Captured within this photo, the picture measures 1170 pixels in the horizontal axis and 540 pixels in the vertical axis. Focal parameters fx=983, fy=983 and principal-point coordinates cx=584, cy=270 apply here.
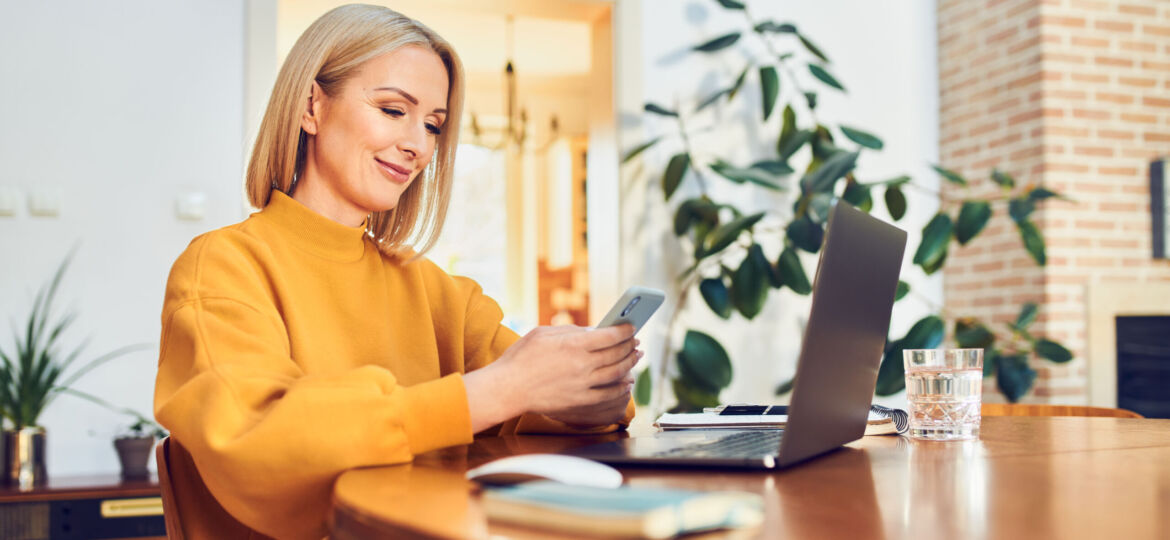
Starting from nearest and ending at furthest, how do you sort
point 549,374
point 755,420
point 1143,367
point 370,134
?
point 549,374 < point 755,420 < point 370,134 < point 1143,367

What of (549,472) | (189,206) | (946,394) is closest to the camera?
(549,472)

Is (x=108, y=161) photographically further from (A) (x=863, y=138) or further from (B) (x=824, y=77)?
(A) (x=863, y=138)

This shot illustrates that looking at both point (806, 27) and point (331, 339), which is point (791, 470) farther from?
point (806, 27)

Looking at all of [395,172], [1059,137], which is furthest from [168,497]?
[1059,137]

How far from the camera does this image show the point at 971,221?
11.7 feet

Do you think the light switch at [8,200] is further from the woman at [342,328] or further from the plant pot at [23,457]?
the woman at [342,328]

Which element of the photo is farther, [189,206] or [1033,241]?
[1033,241]

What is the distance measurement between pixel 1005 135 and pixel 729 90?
4.46 ft

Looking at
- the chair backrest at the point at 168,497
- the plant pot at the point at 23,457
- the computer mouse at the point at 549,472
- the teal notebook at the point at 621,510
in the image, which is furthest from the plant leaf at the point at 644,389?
the teal notebook at the point at 621,510

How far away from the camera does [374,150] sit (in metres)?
1.55

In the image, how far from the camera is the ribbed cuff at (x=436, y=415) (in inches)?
40.5

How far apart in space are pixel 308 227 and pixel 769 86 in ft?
8.61

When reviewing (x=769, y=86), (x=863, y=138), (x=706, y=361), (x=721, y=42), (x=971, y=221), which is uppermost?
(x=721, y=42)

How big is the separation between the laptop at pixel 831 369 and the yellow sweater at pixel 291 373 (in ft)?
0.73
